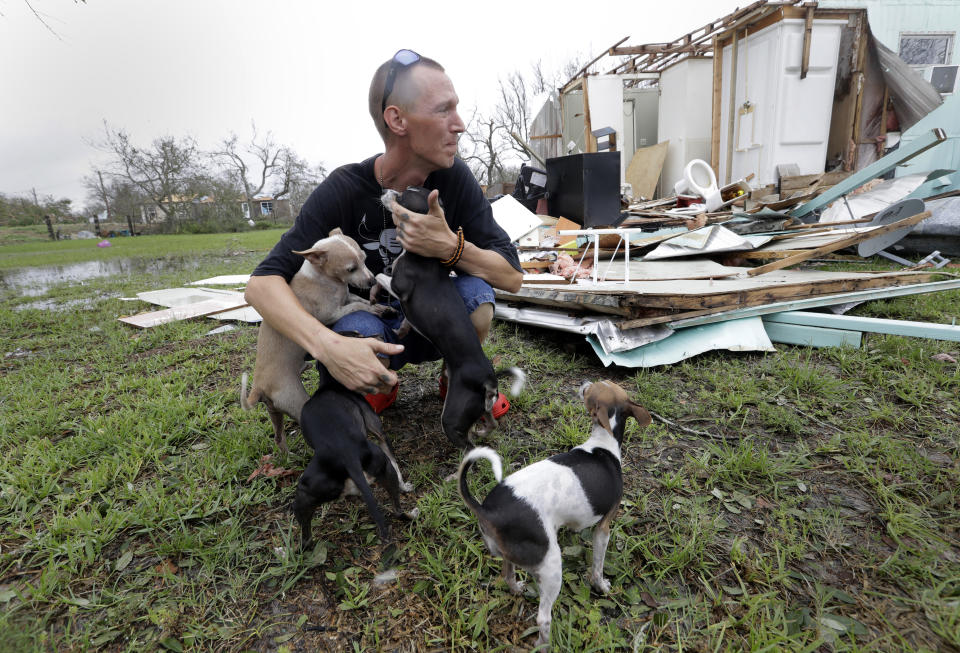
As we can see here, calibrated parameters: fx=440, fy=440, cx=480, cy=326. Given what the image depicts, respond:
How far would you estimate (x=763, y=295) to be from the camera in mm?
3498

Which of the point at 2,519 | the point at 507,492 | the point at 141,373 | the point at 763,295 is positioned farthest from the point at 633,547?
the point at 141,373

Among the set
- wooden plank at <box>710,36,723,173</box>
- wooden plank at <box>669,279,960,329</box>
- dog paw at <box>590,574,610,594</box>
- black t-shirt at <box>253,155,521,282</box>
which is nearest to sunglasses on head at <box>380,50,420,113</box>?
black t-shirt at <box>253,155,521,282</box>

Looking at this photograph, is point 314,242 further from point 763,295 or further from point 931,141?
point 931,141

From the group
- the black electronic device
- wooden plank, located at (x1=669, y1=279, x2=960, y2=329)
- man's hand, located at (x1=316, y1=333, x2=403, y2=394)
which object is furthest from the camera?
the black electronic device

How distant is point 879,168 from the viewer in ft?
18.4

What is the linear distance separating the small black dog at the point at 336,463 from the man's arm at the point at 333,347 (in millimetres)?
137

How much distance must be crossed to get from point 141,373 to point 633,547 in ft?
13.5

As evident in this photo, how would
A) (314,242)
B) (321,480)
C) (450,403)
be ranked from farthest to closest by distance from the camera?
(314,242) < (450,403) < (321,480)

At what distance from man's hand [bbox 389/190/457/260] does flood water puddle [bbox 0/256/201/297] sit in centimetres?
907

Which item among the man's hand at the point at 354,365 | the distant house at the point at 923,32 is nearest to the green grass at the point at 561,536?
the man's hand at the point at 354,365

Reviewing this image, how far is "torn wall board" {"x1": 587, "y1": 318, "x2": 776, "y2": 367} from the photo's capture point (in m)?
3.29

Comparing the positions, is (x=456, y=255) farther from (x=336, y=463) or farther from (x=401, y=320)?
(x=336, y=463)

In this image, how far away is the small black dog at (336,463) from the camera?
5.56 ft

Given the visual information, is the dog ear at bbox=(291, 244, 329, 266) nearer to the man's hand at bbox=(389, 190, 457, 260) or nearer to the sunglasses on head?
the man's hand at bbox=(389, 190, 457, 260)
